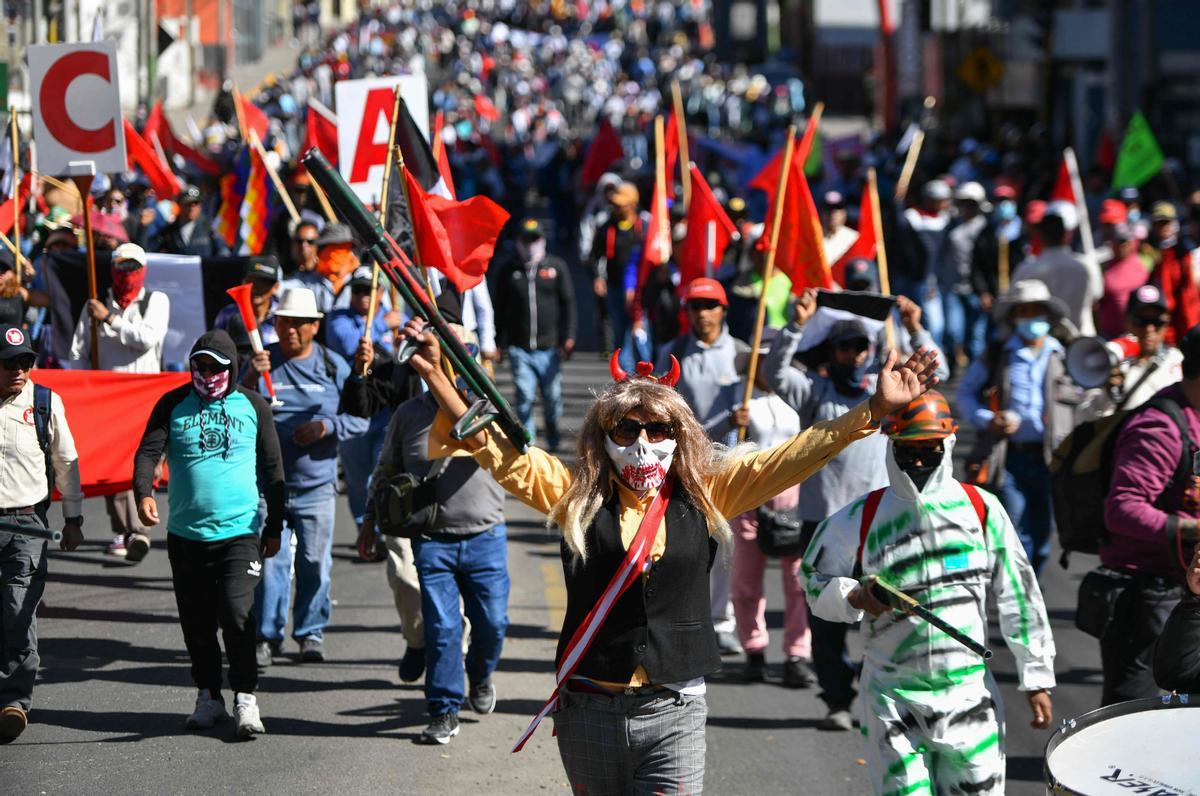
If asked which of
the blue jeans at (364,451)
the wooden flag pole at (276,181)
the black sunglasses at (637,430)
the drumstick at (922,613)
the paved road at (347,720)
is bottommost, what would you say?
the paved road at (347,720)

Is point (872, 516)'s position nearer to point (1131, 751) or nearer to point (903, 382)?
point (903, 382)

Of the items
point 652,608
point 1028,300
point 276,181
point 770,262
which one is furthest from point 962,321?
point 652,608

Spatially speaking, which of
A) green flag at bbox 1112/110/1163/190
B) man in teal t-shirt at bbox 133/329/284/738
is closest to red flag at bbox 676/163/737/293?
man in teal t-shirt at bbox 133/329/284/738

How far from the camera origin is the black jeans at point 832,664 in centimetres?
830

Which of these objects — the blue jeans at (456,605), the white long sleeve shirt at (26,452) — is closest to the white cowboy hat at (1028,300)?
the blue jeans at (456,605)

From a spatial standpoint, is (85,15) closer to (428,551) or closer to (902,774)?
(428,551)

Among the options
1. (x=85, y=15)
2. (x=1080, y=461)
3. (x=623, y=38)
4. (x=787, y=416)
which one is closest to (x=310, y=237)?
(x=787, y=416)

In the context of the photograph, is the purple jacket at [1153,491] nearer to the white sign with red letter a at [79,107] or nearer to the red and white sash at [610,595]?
the red and white sash at [610,595]

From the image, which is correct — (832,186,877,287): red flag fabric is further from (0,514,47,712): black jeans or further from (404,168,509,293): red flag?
(0,514,47,712): black jeans

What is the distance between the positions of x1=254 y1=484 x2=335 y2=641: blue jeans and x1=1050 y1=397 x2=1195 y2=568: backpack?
11.7ft

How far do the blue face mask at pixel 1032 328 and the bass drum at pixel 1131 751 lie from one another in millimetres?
5296

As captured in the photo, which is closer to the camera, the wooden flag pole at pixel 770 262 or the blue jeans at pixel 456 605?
the blue jeans at pixel 456 605

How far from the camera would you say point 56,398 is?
26.8 feet

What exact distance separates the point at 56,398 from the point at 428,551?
1728 millimetres
